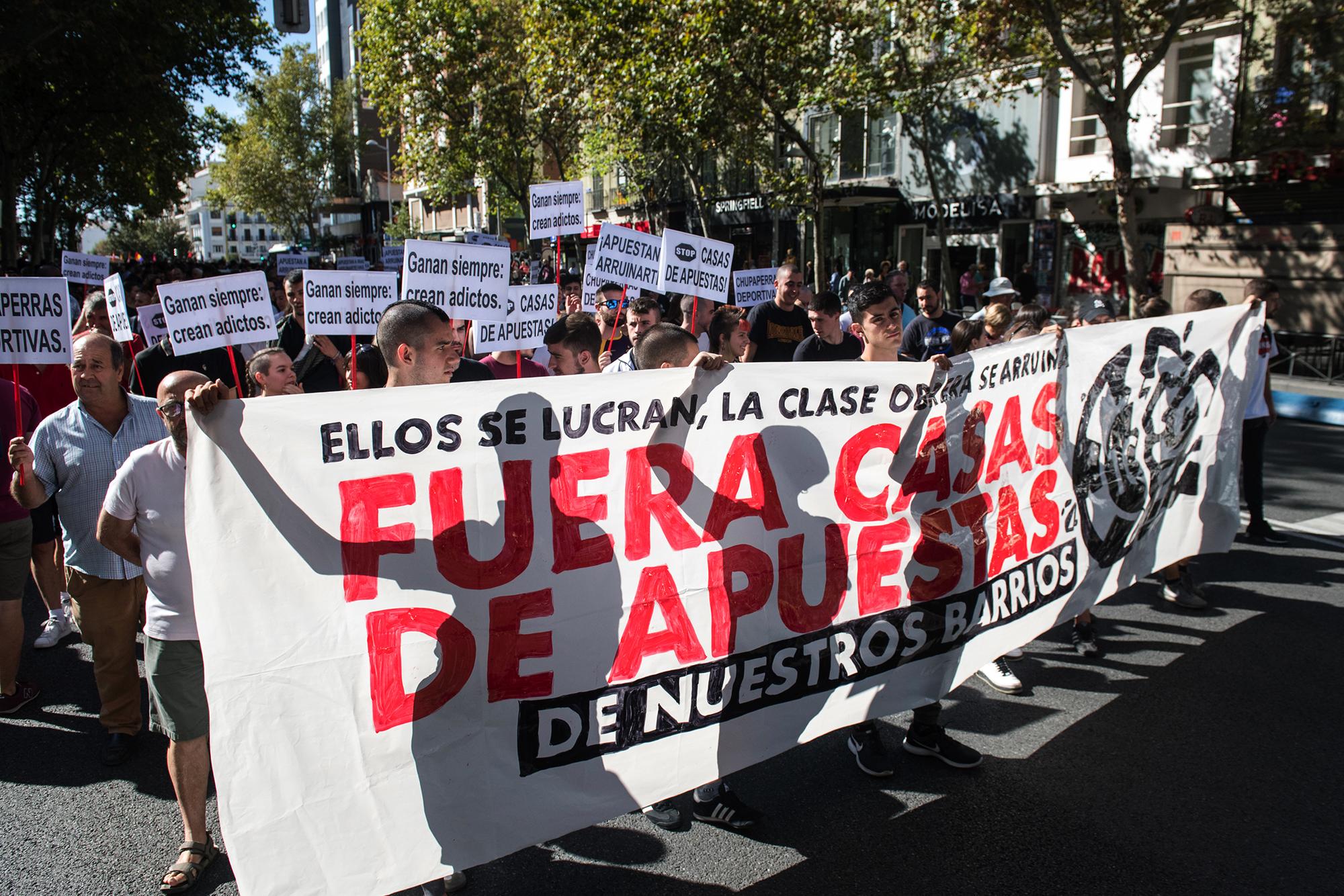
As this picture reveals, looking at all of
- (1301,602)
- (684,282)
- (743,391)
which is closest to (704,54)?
(684,282)

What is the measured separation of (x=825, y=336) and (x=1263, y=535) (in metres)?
3.59

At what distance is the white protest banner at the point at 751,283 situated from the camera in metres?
9.59

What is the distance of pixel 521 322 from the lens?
20.6 feet

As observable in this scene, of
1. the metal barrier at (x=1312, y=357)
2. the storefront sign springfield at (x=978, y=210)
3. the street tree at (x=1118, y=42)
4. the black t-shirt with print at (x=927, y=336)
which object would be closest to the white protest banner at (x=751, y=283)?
the black t-shirt with print at (x=927, y=336)

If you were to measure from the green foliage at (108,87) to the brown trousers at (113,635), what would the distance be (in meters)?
13.3

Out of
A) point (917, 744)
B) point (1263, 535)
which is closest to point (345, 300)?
point (917, 744)

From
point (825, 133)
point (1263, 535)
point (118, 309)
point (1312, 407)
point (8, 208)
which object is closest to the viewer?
point (118, 309)

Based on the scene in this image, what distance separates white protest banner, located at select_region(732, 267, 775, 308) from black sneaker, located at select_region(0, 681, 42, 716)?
6689mm

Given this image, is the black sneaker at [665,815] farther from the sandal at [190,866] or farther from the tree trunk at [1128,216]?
the tree trunk at [1128,216]

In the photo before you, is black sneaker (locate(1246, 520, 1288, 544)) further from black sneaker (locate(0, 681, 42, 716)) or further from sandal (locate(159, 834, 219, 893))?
black sneaker (locate(0, 681, 42, 716))

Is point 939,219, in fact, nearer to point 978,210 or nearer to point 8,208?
point 978,210

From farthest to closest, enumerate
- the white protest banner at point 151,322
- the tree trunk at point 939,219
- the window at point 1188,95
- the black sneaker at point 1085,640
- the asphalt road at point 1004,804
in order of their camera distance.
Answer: the tree trunk at point 939,219 → the window at point 1188,95 → the white protest banner at point 151,322 → the black sneaker at point 1085,640 → the asphalt road at point 1004,804

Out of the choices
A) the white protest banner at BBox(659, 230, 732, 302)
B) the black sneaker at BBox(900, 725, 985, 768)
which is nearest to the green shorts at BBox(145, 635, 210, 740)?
the black sneaker at BBox(900, 725, 985, 768)

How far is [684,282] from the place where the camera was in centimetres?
713
